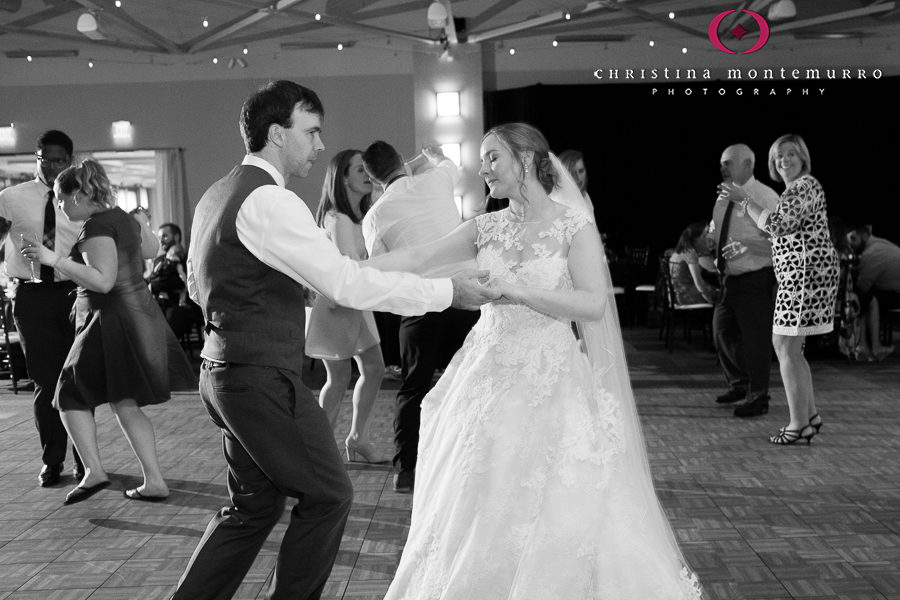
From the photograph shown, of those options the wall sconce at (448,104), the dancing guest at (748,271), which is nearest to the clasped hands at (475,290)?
the dancing guest at (748,271)

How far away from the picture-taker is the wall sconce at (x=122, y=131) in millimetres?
13727

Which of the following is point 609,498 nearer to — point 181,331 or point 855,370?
point 855,370

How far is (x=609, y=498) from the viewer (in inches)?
104

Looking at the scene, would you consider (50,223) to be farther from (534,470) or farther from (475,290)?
(534,470)

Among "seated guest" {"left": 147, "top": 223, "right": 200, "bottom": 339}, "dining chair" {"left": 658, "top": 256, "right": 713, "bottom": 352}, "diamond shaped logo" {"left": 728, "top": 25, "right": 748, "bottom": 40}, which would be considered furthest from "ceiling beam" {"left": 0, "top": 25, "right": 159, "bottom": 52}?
"diamond shaped logo" {"left": 728, "top": 25, "right": 748, "bottom": 40}

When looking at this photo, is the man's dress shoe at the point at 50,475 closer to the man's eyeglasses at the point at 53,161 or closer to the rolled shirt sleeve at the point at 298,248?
the man's eyeglasses at the point at 53,161

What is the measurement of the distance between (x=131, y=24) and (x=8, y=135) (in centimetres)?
401

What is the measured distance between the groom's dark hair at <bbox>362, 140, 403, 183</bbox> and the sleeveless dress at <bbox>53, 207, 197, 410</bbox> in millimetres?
1026

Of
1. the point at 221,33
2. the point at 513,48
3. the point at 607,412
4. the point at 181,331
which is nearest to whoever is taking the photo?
the point at 607,412

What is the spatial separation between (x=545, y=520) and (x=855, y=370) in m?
5.82

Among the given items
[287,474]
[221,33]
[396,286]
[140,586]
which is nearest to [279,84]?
[396,286]

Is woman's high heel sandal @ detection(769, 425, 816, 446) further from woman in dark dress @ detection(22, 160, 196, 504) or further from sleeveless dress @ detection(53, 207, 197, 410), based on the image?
sleeveless dress @ detection(53, 207, 197, 410)

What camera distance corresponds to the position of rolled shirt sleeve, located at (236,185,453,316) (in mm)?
2160

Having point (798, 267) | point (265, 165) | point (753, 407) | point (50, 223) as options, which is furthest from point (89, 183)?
point (753, 407)
